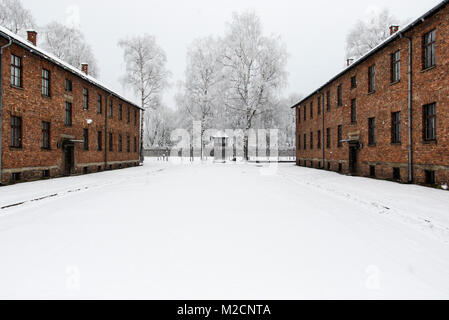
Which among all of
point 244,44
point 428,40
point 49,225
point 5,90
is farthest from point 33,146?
point 244,44

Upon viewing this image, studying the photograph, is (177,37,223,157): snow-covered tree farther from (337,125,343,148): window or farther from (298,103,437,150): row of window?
(298,103,437,150): row of window

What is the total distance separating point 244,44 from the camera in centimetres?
3675

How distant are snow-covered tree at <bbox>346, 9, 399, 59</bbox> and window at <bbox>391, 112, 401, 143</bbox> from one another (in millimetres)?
20533

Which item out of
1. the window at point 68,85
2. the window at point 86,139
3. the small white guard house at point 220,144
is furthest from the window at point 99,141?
the small white guard house at point 220,144

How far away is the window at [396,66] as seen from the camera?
15.5m

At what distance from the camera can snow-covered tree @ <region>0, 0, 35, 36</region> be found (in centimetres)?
2883

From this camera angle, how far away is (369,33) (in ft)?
110

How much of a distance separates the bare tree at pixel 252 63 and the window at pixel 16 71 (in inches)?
980

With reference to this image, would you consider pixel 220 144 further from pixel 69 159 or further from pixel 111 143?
pixel 69 159

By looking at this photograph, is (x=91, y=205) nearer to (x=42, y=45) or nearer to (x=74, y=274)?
(x=74, y=274)

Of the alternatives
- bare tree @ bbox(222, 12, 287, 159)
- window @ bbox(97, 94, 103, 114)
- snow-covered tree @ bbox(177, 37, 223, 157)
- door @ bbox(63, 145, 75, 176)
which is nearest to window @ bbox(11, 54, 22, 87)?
door @ bbox(63, 145, 75, 176)

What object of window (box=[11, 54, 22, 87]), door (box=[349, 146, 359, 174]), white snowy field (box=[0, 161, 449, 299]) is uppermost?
window (box=[11, 54, 22, 87])

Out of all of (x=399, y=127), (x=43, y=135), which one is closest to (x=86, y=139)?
(x=43, y=135)

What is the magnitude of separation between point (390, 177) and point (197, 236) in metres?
13.9
